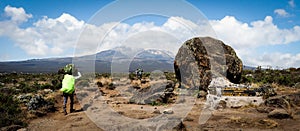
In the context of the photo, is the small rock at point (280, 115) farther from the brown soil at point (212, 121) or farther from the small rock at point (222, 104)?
the small rock at point (222, 104)

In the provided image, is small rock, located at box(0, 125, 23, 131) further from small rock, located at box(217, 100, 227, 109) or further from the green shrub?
small rock, located at box(217, 100, 227, 109)

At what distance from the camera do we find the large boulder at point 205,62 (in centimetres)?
1625

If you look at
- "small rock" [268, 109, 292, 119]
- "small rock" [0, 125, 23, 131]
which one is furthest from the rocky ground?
"small rock" [0, 125, 23, 131]

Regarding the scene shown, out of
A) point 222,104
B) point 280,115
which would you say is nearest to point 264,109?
point 280,115

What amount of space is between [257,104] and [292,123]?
10.6ft

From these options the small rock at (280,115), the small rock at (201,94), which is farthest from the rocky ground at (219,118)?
the small rock at (201,94)

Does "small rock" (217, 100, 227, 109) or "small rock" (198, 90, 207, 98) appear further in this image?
"small rock" (198, 90, 207, 98)

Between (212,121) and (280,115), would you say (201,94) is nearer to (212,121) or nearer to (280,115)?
(212,121)

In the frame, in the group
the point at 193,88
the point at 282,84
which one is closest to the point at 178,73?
the point at 193,88

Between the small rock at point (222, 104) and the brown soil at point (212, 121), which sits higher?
the small rock at point (222, 104)

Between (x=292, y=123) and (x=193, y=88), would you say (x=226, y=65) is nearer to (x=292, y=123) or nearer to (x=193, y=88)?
(x=193, y=88)

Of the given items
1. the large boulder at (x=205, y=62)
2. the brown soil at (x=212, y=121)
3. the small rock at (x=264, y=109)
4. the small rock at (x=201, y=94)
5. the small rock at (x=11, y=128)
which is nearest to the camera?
the small rock at (x=11, y=128)

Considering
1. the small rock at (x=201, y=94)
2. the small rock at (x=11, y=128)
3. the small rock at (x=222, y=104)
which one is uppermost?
the small rock at (x=201, y=94)

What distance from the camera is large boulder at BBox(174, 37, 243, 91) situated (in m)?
16.2
